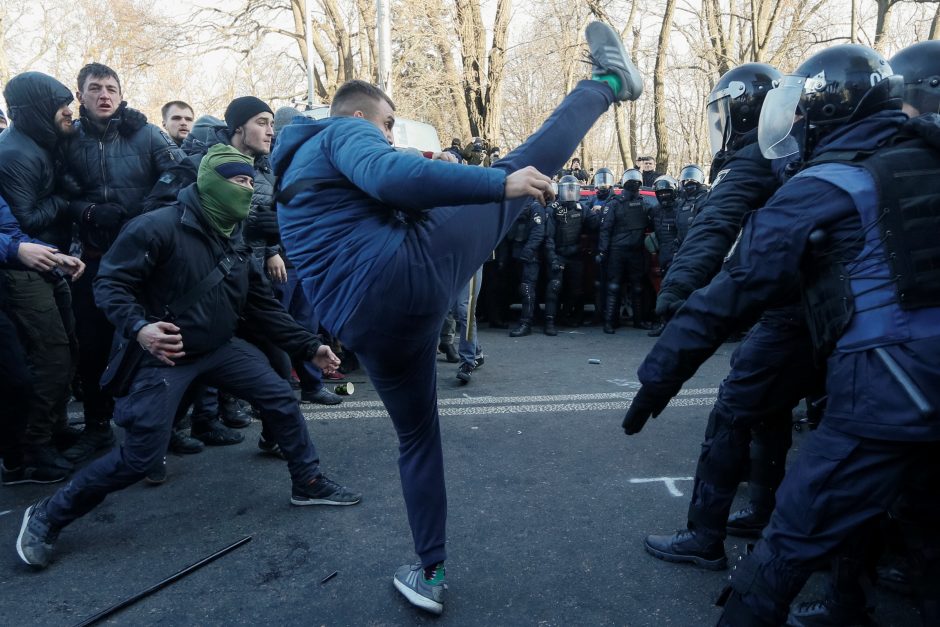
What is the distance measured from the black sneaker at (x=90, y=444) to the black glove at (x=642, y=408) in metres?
3.47

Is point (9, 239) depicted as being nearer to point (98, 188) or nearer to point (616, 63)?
point (98, 188)

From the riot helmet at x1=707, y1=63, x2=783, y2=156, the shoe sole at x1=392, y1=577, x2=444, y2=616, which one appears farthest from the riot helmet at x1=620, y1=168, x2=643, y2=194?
the shoe sole at x1=392, y1=577, x2=444, y2=616

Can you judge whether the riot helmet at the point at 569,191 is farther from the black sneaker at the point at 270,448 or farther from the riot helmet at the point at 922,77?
the black sneaker at the point at 270,448

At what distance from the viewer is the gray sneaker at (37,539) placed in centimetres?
312

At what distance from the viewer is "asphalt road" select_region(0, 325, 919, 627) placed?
9.21 feet

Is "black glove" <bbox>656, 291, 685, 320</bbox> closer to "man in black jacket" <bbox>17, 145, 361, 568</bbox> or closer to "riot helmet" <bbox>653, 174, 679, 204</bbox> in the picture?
"man in black jacket" <bbox>17, 145, 361, 568</bbox>

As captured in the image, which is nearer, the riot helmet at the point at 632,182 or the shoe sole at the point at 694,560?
the shoe sole at the point at 694,560

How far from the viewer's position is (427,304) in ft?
7.95

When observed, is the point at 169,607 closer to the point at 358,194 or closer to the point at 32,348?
the point at 358,194

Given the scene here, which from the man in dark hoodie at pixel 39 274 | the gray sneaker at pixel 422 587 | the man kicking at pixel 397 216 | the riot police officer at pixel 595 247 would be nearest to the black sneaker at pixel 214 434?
the man in dark hoodie at pixel 39 274

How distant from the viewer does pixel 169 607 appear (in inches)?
112

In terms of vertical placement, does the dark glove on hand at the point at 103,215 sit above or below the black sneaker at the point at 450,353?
above

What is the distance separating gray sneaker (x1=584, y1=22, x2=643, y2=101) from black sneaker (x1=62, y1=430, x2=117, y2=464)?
3684 millimetres

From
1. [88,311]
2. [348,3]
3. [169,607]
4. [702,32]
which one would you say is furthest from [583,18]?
[169,607]
